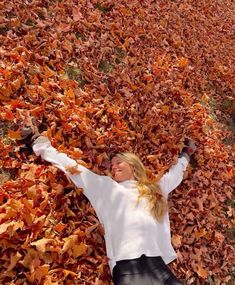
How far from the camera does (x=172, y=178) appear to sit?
5.30 meters

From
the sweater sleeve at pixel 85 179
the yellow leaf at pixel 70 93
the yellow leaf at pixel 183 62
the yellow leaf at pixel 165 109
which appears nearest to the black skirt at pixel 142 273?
the sweater sleeve at pixel 85 179

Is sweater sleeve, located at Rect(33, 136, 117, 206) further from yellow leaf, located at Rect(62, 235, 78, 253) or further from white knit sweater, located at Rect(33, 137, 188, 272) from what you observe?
yellow leaf, located at Rect(62, 235, 78, 253)

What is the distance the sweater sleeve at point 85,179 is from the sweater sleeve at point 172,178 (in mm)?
843

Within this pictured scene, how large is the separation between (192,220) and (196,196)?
0.46m

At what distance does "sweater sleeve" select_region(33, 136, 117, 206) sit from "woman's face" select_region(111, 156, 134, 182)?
23 cm

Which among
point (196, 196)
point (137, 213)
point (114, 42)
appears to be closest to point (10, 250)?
point (137, 213)

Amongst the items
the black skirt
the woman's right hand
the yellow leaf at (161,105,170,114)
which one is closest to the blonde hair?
the black skirt

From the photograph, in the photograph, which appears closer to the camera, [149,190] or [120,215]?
[120,215]

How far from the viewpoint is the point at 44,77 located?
550 cm

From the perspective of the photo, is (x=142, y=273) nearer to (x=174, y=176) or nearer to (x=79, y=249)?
(x=79, y=249)

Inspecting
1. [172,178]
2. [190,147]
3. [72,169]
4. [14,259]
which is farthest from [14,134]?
[190,147]

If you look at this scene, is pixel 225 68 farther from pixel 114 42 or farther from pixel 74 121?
pixel 74 121

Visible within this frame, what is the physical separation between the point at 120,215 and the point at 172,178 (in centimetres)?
121

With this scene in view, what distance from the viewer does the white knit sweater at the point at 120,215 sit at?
4285 mm
